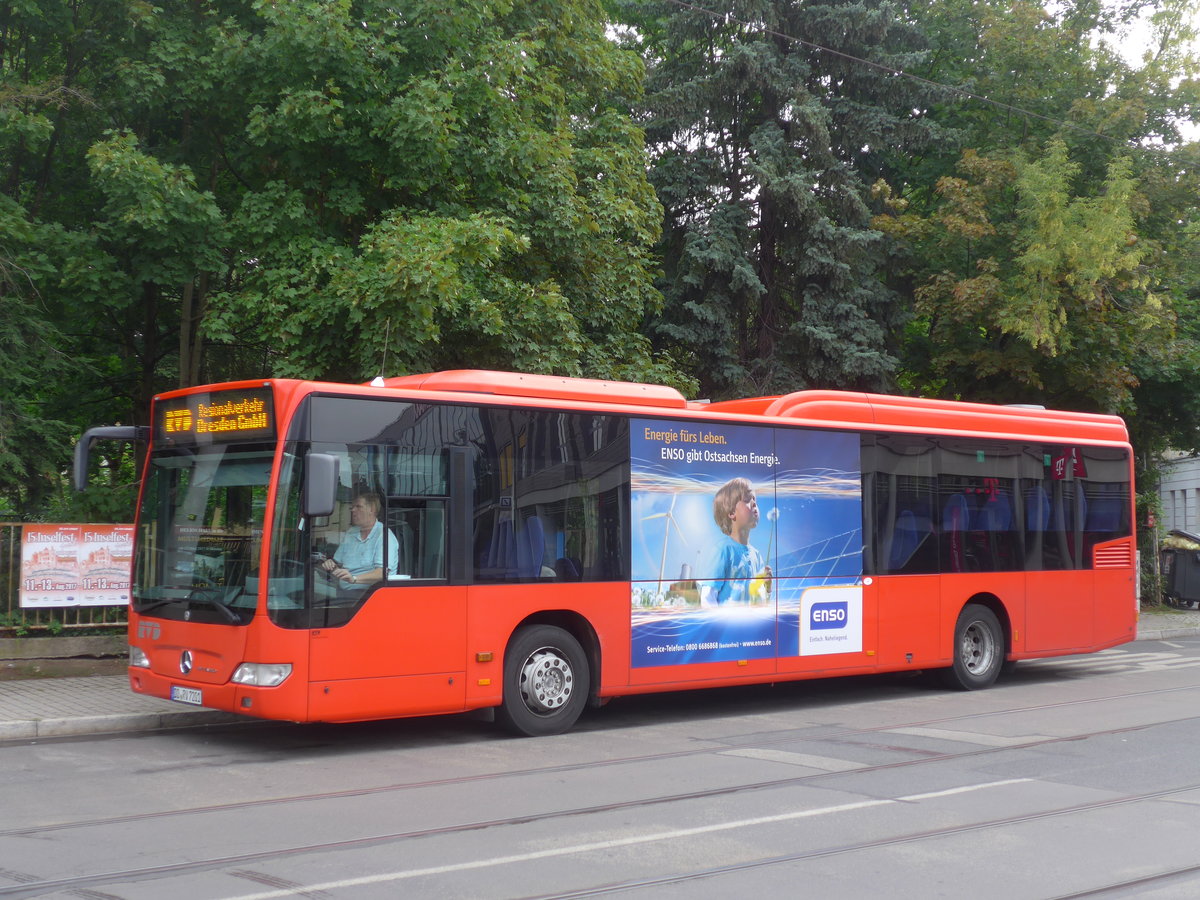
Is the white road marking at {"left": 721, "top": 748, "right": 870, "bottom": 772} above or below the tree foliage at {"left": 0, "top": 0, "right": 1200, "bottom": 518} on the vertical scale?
below

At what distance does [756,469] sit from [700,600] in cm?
154

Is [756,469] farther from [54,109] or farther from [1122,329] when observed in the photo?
[1122,329]

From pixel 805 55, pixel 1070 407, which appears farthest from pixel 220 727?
pixel 1070 407

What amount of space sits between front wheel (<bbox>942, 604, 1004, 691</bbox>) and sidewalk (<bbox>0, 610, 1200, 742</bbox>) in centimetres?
805

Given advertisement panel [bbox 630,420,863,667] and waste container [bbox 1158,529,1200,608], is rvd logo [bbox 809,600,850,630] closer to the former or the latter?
advertisement panel [bbox 630,420,863,667]

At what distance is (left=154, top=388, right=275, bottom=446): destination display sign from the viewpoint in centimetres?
952

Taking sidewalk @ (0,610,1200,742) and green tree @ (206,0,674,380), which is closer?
sidewalk @ (0,610,1200,742)

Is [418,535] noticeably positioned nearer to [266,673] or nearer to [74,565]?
[266,673]

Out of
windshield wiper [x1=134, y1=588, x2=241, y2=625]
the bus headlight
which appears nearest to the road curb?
windshield wiper [x1=134, y1=588, x2=241, y2=625]

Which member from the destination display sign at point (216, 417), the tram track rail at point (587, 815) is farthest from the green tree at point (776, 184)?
the destination display sign at point (216, 417)

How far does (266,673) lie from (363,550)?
3.89 ft

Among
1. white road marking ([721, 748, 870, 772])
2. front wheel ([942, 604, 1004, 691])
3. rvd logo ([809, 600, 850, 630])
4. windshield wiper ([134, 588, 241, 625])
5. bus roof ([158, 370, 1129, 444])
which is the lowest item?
white road marking ([721, 748, 870, 772])

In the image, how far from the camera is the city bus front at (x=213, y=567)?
9203mm

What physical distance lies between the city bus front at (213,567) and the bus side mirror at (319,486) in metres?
0.48
